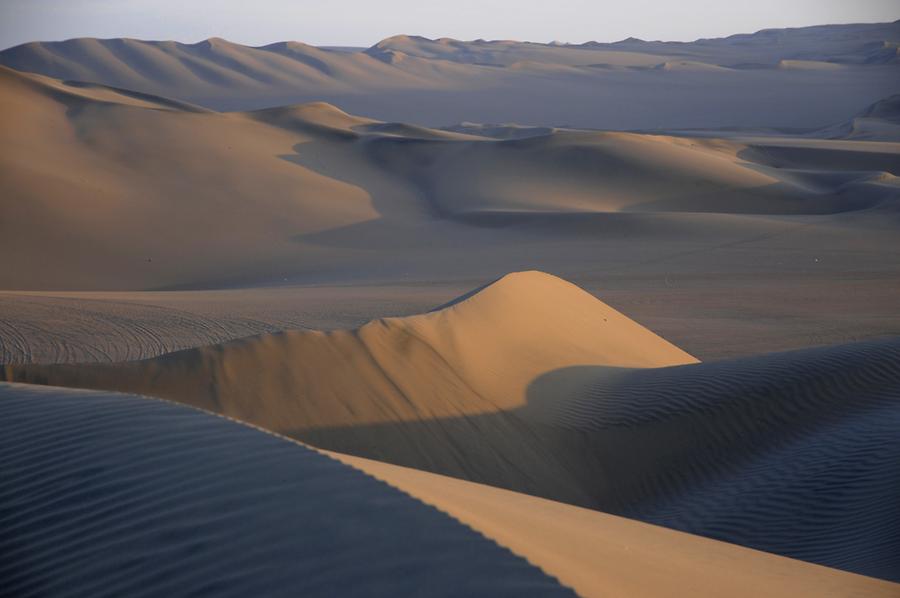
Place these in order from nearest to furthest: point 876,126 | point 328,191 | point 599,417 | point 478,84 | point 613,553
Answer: point 613,553 < point 599,417 < point 328,191 < point 876,126 < point 478,84

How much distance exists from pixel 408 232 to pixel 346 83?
71769 mm

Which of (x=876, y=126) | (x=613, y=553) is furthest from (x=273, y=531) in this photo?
(x=876, y=126)

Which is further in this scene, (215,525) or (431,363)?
(431,363)

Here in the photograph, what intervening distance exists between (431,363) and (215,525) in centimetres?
553

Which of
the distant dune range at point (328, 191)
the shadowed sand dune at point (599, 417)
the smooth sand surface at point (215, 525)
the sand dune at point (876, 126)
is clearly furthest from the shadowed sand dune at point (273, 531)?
the sand dune at point (876, 126)

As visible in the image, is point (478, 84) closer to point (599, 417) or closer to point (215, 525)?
point (599, 417)

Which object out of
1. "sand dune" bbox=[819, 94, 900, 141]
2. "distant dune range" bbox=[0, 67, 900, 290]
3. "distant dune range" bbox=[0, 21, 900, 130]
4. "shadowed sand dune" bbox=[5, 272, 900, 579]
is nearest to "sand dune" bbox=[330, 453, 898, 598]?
"shadowed sand dune" bbox=[5, 272, 900, 579]

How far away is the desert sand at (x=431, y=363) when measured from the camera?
3393 millimetres

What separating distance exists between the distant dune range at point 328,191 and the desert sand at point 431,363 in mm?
154

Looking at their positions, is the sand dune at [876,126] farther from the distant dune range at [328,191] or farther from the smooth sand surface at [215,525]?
the smooth sand surface at [215,525]

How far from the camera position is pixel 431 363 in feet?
28.8

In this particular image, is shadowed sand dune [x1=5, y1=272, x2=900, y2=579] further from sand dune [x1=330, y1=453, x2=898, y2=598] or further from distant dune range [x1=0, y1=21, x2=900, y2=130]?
Result: distant dune range [x1=0, y1=21, x2=900, y2=130]

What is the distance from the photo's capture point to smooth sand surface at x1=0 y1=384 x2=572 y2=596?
2910 millimetres

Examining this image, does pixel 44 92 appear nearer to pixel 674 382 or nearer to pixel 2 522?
pixel 674 382
